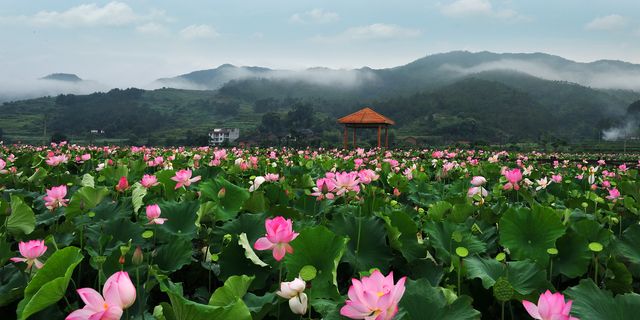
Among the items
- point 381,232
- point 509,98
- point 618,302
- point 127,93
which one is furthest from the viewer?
point 127,93

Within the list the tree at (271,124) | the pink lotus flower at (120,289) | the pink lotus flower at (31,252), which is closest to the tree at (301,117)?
Answer: the tree at (271,124)

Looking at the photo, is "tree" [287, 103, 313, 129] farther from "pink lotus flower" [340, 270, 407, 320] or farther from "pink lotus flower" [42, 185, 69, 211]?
"pink lotus flower" [340, 270, 407, 320]

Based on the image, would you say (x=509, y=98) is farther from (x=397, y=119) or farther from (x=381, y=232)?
(x=381, y=232)

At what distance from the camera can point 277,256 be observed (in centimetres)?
118

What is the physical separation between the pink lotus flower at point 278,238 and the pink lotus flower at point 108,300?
38 centimetres

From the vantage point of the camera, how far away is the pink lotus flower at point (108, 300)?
2.67 ft

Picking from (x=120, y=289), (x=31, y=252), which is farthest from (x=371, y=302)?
(x=31, y=252)

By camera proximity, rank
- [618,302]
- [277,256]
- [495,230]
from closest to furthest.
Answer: [618,302]
[277,256]
[495,230]

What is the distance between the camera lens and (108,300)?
0.83m

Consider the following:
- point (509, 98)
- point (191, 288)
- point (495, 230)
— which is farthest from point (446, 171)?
point (509, 98)

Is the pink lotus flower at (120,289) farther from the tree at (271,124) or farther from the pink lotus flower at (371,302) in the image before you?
the tree at (271,124)

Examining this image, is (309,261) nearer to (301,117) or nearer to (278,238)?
(278,238)

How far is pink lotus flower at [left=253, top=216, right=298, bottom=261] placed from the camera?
3.79 feet

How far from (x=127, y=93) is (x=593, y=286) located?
463ft
